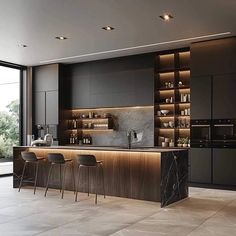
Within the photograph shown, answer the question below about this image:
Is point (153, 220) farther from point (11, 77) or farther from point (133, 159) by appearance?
point (11, 77)

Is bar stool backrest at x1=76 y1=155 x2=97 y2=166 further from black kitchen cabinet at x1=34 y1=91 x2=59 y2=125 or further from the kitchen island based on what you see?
black kitchen cabinet at x1=34 y1=91 x2=59 y2=125

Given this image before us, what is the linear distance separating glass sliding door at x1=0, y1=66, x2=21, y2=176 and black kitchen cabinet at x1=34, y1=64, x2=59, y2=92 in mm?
562

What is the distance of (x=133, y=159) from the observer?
19.2 ft

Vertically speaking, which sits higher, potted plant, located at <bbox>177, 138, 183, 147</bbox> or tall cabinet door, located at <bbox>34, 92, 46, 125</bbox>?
tall cabinet door, located at <bbox>34, 92, 46, 125</bbox>

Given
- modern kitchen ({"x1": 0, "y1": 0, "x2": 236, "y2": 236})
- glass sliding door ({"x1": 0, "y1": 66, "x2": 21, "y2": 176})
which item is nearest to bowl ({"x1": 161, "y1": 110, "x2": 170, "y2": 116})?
modern kitchen ({"x1": 0, "y1": 0, "x2": 236, "y2": 236})

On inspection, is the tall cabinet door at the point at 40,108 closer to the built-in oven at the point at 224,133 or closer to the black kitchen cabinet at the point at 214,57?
the black kitchen cabinet at the point at 214,57

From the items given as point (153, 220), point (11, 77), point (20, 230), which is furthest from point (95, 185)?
point (11, 77)

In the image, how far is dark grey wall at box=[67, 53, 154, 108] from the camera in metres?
8.30

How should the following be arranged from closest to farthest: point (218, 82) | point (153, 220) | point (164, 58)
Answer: point (153, 220) → point (218, 82) → point (164, 58)

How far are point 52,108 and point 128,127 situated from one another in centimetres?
233

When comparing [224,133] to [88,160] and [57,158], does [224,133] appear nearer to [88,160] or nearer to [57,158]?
[88,160]

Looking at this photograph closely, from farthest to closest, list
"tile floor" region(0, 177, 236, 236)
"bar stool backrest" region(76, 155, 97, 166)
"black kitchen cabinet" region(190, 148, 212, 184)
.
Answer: "black kitchen cabinet" region(190, 148, 212, 184), "bar stool backrest" region(76, 155, 97, 166), "tile floor" region(0, 177, 236, 236)

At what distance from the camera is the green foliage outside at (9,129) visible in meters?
9.34

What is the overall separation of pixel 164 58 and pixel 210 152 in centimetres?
270
